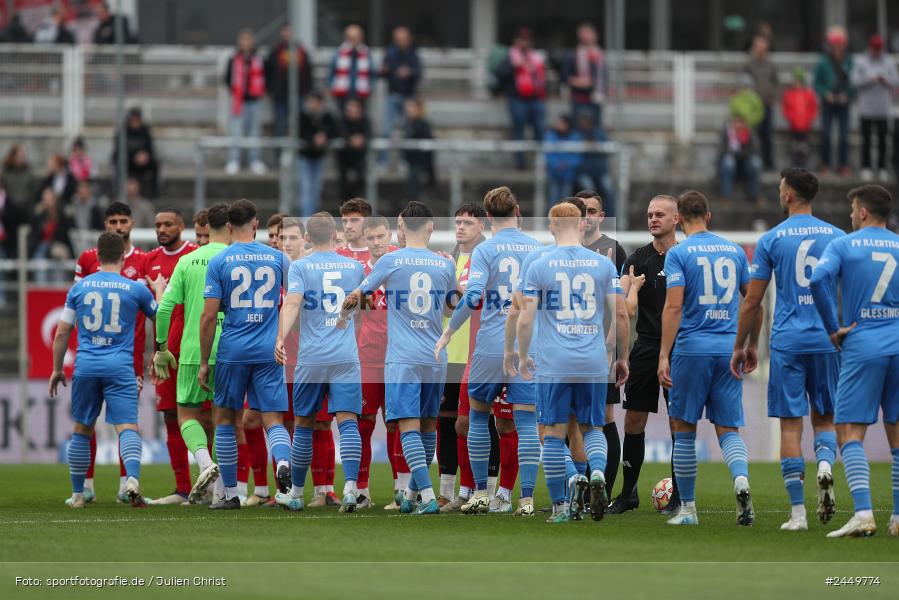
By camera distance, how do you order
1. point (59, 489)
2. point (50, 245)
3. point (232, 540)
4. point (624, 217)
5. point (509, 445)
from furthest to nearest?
point (624, 217) → point (50, 245) → point (59, 489) → point (509, 445) → point (232, 540)

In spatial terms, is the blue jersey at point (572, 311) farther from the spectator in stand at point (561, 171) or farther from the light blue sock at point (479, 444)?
the spectator in stand at point (561, 171)

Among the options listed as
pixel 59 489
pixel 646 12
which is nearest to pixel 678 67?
pixel 646 12

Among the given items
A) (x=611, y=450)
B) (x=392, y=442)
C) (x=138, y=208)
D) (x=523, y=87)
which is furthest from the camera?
(x=523, y=87)

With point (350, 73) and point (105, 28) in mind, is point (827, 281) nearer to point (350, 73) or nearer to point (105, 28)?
point (350, 73)

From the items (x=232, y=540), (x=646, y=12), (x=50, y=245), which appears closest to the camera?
(x=232, y=540)

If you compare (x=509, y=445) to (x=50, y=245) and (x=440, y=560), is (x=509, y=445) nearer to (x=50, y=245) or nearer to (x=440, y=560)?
(x=440, y=560)

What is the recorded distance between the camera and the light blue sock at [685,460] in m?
11.4

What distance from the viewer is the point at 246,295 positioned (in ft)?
41.3

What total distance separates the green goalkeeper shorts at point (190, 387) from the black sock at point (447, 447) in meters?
2.00

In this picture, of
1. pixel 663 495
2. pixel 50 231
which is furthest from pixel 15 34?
pixel 663 495

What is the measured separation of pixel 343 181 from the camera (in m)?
24.0

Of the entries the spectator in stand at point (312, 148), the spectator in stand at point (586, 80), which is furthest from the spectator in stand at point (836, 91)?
the spectator in stand at point (312, 148)

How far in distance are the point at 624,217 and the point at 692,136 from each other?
477 centimetres

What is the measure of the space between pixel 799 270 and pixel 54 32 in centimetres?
1899
